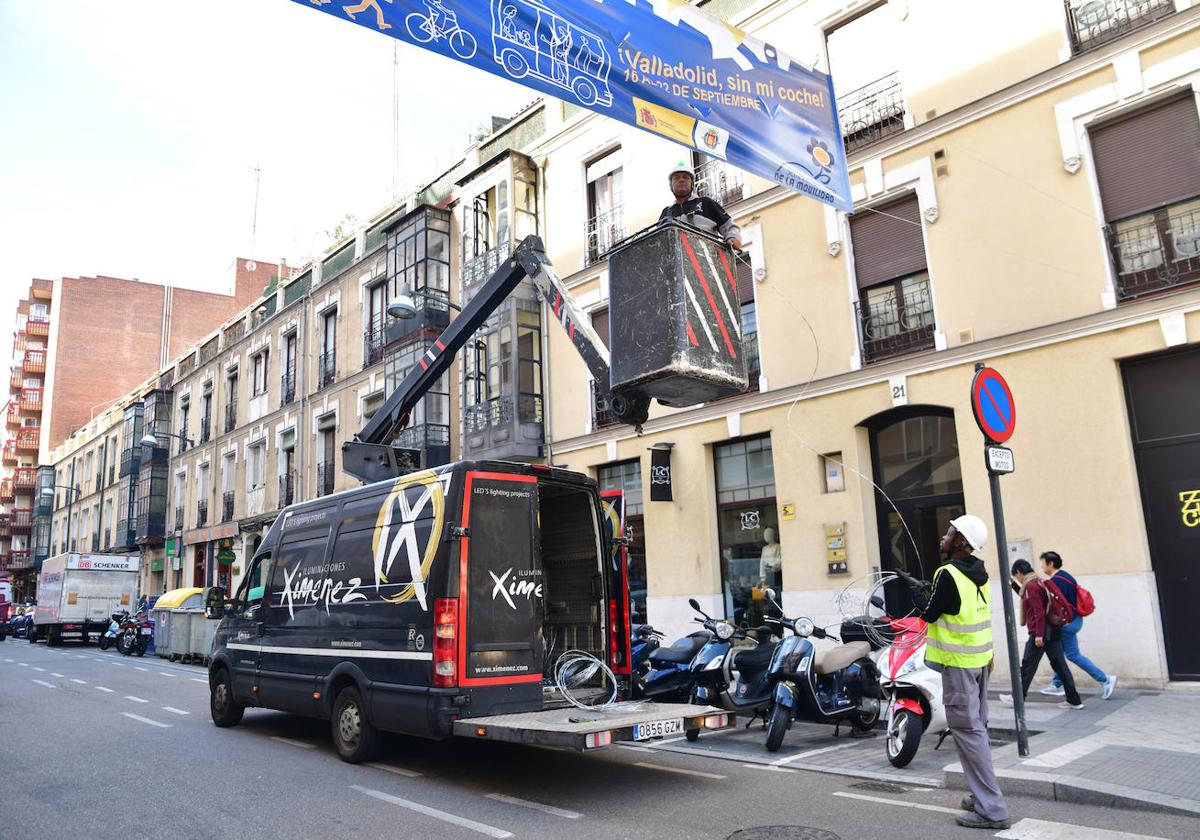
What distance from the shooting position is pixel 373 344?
25234mm

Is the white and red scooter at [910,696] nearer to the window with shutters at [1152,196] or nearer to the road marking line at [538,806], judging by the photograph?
the road marking line at [538,806]

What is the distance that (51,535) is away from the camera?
5966 centimetres

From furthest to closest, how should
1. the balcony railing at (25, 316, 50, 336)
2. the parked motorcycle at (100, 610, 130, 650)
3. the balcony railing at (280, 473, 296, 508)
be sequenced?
1. the balcony railing at (25, 316, 50, 336)
2. the parked motorcycle at (100, 610, 130, 650)
3. the balcony railing at (280, 473, 296, 508)

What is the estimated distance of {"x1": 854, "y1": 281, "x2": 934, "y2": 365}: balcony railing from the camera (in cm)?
1261

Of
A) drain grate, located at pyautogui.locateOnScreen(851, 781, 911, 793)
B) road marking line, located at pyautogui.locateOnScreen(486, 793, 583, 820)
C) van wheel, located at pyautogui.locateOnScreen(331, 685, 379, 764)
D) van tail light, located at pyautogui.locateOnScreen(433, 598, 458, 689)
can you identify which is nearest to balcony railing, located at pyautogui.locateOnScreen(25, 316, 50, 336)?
van wheel, located at pyautogui.locateOnScreen(331, 685, 379, 764)

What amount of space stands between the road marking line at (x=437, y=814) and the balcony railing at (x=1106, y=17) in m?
11.6

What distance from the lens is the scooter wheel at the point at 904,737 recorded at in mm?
7039

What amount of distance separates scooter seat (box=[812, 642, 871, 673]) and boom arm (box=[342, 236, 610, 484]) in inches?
154

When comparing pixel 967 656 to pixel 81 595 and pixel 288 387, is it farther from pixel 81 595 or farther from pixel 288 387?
pixel 81 595

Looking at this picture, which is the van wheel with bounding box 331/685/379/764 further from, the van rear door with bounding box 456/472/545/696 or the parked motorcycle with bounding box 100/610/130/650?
the parked motorcycle with bounding box 100/610/130/650

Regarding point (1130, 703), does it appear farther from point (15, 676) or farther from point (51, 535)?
point (51, 535)

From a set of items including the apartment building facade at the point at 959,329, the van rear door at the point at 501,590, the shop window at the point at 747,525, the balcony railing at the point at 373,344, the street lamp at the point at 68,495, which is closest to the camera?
the van rear door at the point at 501,590

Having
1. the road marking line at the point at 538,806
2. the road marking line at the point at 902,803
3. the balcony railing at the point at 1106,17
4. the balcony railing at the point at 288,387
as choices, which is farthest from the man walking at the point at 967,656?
the balcony railing at the point at 288,387

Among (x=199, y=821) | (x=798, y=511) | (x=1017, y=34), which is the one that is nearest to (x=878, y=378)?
(x=798, y=511)
